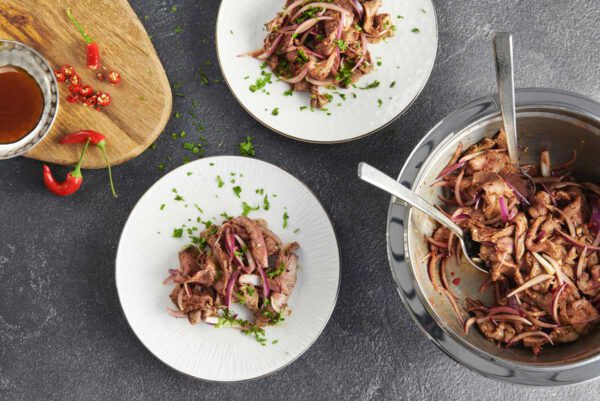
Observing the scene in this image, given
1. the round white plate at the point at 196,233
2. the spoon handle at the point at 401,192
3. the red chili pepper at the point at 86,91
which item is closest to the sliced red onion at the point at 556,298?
the spoon handle at the point at 401,192

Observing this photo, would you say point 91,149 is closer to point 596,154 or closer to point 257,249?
point 257,249

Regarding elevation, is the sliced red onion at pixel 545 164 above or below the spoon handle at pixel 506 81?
below

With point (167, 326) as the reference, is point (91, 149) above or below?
above

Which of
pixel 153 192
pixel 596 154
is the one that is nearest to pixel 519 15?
pixel 596 154

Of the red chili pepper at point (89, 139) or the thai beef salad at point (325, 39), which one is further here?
the red chili pepper at point (89, 139)

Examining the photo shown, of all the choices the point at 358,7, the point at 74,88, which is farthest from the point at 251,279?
the point at 358,7

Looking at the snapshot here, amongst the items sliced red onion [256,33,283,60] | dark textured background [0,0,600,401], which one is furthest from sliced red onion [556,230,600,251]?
sliced red onion [256,33,283,60]

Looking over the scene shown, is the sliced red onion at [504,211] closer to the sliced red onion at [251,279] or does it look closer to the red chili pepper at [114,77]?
the sliced red onion at [251,279]

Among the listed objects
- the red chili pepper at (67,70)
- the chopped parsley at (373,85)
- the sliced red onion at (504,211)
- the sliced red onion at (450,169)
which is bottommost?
the sliced red onion at (504,211)
